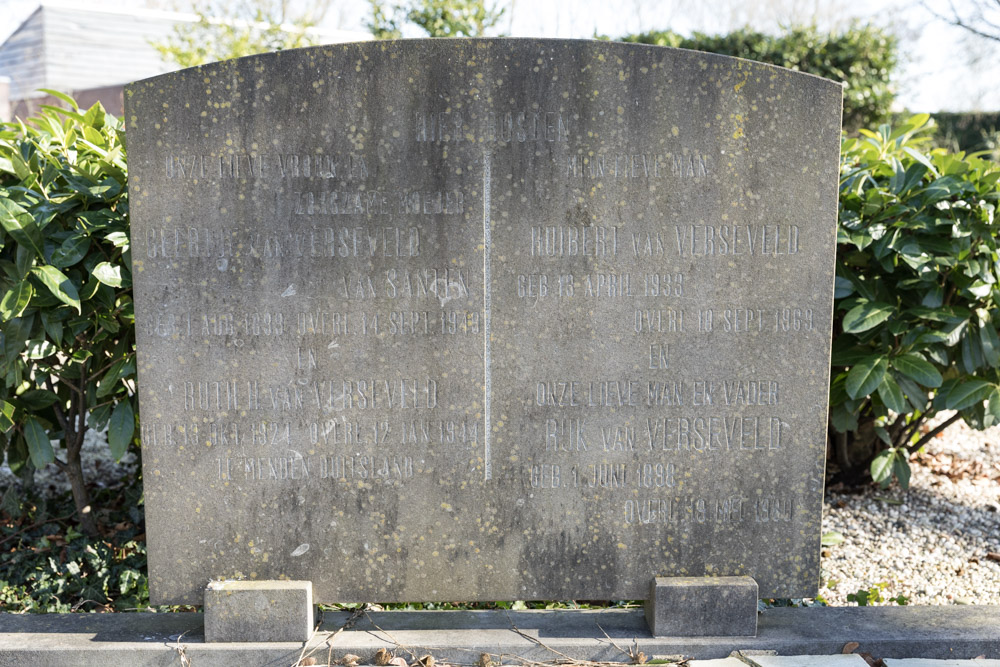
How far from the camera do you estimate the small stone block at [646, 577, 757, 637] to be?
98.7 inches

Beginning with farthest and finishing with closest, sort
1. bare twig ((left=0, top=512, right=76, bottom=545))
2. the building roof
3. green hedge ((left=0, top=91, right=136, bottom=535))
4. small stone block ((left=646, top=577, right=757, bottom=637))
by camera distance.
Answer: the building roof
bare twig ((left=0, top=512, right=76, bottom=545))
green hedge ((left=0, top=91, right=136, bottom=535))
small stone block ((left=646, top=577, right=757, bottom=637))

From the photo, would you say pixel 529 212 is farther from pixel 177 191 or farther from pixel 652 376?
pixel 177 191

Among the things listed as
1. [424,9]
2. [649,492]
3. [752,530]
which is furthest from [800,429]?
[424,9]

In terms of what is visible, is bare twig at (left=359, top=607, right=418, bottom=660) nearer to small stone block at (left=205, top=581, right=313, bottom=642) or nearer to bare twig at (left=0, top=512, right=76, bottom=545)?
small stone block at (left=205, top=581, right=313, bottom=642)

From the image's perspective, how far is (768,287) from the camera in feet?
8.11

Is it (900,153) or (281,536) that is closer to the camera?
(281,536)

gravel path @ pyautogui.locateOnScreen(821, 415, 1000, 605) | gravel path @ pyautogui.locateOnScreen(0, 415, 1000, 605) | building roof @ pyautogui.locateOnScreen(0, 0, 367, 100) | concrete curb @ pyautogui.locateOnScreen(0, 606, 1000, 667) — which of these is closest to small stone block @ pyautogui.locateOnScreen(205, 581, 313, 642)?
concrete curb @ pyautogui.locateOnScreen(0, 606, 1000, 667)

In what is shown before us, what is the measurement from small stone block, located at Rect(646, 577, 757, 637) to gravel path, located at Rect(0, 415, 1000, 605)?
Result: 2.74 ft

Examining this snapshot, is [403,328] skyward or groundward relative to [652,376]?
skyward

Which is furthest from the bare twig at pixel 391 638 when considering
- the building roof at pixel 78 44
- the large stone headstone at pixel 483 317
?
the building roof at pixel 78 44

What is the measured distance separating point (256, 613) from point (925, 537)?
3.09 meters

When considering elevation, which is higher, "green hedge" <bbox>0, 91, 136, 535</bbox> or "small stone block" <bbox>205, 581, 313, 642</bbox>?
"green hedge" <bbox>0, 91, 136, 535</bbox>

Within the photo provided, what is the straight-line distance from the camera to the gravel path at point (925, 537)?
3230 millimetres

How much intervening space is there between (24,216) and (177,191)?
780 mm
